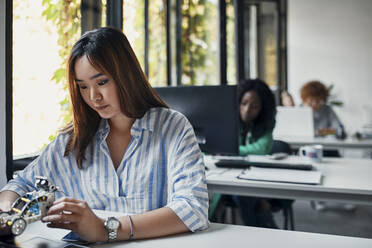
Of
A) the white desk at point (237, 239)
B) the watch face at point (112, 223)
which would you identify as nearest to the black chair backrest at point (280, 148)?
the white desk at point (237, 239)

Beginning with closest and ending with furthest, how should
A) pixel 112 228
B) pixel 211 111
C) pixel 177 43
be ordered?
pixel 112 228, pixel 211 111, pixel 177 43

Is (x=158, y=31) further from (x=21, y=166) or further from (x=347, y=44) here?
(x=347, y=44)

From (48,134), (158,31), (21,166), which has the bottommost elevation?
(21,166)

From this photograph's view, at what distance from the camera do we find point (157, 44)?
2840mm

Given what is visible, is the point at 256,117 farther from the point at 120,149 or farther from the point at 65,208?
the point at 65,208

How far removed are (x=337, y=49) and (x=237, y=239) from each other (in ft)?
18.9

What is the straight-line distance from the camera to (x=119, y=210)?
1.15 meters

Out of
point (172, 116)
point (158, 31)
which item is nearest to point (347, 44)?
point (158, 31)

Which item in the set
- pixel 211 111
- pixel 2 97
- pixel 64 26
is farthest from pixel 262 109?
pixel 2 97

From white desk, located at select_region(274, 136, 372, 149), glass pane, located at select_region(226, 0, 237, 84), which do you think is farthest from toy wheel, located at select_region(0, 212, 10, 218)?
glass pane, located at select_region(226, 0, 237, 84)

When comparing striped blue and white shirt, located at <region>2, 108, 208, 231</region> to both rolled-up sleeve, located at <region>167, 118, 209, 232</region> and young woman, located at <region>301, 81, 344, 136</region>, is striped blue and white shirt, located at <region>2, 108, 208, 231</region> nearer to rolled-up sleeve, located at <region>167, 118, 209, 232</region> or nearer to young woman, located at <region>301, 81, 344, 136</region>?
rolled-up sleeve, located at <region>167, 118, 209, 232</region>

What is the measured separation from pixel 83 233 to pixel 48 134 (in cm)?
80

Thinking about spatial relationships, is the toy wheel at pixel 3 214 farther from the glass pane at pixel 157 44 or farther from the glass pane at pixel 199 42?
the glass pane at pixel 199 42

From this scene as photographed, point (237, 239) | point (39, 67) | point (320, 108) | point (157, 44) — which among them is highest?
point (157, 44)
